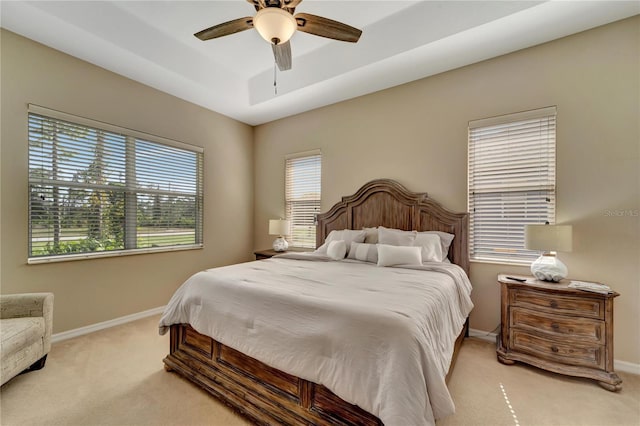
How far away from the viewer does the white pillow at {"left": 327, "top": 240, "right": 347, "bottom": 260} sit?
311 cm

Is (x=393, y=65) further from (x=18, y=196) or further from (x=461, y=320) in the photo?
(x=18, y=196)

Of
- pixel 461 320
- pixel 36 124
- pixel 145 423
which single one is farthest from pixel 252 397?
pixel 36 124

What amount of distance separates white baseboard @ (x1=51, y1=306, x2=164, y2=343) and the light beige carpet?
1.11ft

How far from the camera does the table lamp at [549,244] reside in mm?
2285

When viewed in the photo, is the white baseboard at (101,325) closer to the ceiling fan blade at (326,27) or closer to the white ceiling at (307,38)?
the white ceiling at (307,38)

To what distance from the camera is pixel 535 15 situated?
230 centimetres

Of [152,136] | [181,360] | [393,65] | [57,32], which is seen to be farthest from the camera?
[152,136]

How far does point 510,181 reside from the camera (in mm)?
2852

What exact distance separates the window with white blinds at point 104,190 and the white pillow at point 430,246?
3254 millimetres

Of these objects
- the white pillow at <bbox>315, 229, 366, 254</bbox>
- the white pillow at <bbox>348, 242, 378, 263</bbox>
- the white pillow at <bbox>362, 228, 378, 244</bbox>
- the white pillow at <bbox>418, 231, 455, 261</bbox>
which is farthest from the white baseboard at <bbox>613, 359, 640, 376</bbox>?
the white pillow at <bbox>315, 229, 366, 254</bbox>

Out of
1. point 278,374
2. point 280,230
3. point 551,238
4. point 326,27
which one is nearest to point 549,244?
point 551,238

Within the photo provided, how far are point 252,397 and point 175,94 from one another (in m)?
3.86

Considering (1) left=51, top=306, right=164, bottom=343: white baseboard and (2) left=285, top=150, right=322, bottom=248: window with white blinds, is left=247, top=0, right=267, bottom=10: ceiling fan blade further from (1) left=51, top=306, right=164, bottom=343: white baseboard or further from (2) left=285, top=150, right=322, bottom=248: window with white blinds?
(1) left=51, top=306, right=164, bottom=343: white baseboard

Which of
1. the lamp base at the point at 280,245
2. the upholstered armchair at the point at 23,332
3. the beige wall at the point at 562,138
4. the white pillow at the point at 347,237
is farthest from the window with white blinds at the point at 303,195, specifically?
the upholstered armchair at the point at 23,332
